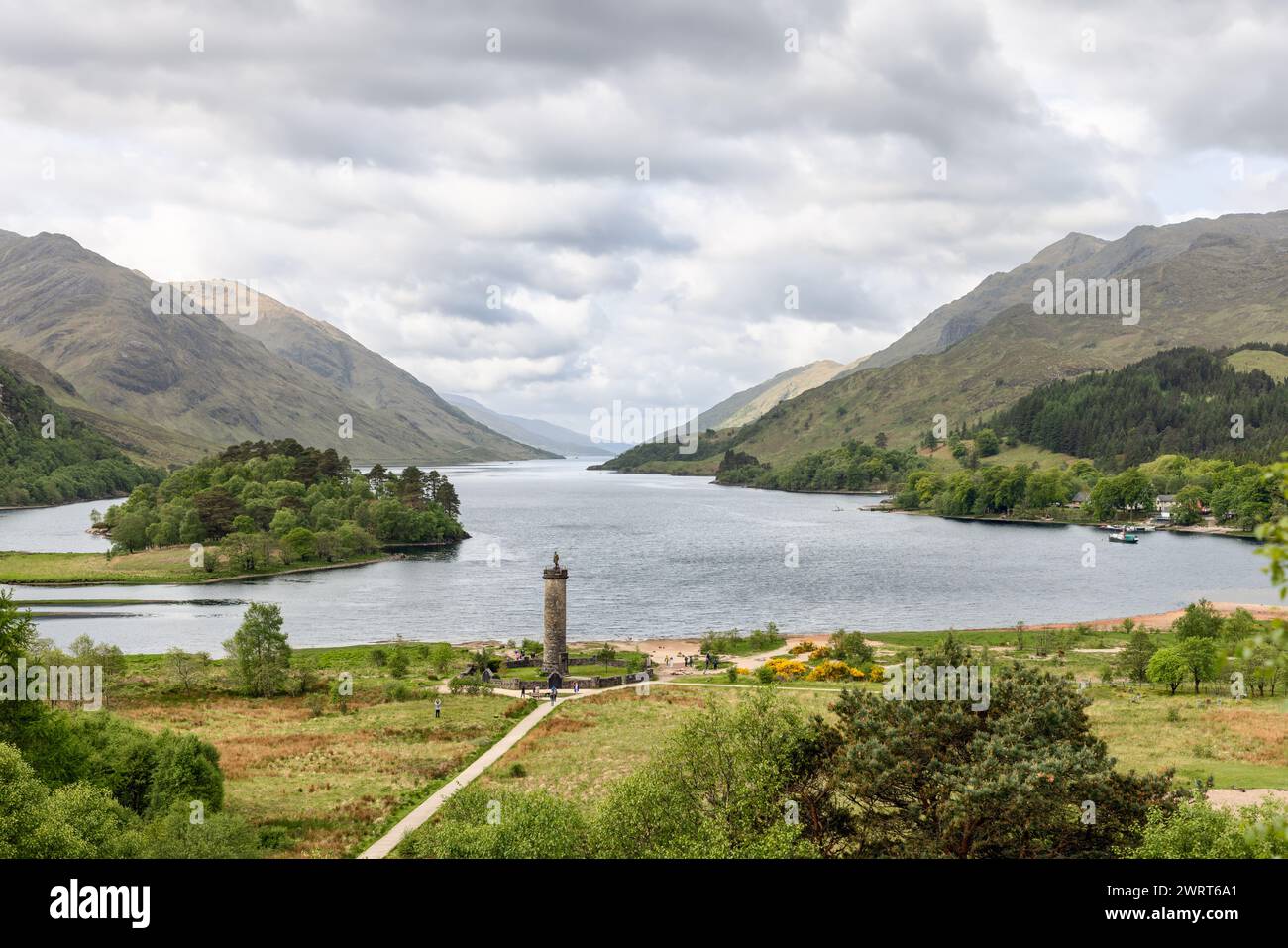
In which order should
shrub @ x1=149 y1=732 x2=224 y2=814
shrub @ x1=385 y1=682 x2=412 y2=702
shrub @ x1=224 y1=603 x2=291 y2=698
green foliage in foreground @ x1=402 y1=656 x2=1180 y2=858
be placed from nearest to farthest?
green foliage in foreground @ x1=402 y1=656 x2=1180 y2=858 < shrub @ x1=149 y1=732 x2=224 y2=814 < shrub @ x1=385 y1=682 x2=412 y2=702 < shrub @ x1=224 y1=603 x2=291 y2=698

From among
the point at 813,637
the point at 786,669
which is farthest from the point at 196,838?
the point at 813,637

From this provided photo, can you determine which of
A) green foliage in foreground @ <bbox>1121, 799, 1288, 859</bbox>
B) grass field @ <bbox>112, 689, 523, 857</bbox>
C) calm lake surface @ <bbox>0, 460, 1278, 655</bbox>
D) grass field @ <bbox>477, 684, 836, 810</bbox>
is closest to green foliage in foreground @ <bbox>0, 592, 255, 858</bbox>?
grass field @ <bbox>112, 689, 523, 857</bbox>

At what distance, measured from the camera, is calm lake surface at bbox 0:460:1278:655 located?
10944 cm

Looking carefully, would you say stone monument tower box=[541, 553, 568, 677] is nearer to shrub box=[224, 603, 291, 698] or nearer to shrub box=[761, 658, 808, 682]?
shrub box=[761, 658, 808, 682]

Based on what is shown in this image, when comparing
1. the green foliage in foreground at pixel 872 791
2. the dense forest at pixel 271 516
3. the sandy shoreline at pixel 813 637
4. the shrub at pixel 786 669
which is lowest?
the sandy shoreline at pixel 813 637

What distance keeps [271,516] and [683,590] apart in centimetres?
8460

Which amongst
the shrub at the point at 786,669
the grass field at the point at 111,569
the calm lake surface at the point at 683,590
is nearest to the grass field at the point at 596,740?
the shrub at the point at 786,669

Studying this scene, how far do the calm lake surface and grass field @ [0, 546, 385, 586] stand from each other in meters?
3.87

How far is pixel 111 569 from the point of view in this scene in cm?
14475

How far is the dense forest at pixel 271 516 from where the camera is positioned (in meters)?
160

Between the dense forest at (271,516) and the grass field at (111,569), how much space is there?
367 centimetres

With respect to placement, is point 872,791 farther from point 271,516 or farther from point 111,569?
point 271,516

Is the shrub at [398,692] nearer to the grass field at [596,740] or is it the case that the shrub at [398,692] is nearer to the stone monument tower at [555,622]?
the stone monument tower at [555,622]
